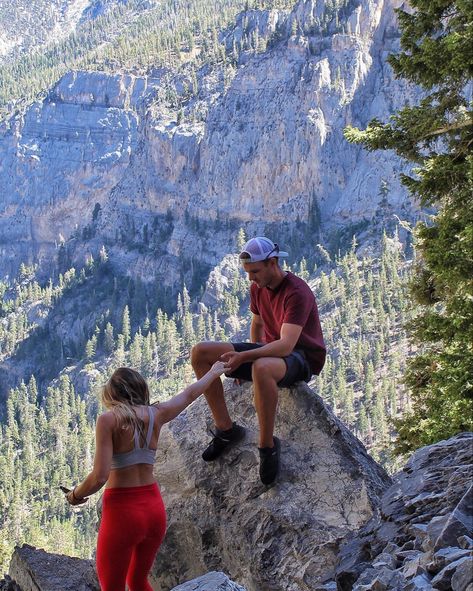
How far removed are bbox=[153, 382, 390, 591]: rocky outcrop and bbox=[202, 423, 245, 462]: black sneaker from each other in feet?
0.30

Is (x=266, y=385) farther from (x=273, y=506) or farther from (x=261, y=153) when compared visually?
(x=261, y=153)

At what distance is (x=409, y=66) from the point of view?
28.7ft

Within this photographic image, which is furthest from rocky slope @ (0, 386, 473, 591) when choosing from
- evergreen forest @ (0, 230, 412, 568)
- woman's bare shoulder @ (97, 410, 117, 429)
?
evergreen forest @ (0, 230, 412, 568)

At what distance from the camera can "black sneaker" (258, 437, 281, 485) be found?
734 centimetres

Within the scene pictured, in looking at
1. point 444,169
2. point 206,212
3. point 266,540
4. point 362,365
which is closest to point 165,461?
point 266,540

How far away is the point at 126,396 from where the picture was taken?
19.0 feet

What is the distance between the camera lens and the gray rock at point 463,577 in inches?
160

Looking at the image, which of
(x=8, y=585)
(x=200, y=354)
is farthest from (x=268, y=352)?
(x=8, y=585)

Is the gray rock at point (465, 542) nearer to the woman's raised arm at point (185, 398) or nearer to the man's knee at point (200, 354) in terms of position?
the woman's raised arm at point (185, 398)

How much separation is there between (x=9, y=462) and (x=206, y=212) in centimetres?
6507

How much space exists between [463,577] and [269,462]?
3.39 m

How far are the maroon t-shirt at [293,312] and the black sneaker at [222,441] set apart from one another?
92 centimetres

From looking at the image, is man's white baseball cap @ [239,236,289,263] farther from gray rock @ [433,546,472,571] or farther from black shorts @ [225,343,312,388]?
gray rock @ [433,546,472,571]

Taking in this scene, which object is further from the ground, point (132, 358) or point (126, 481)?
point (126, 481)
